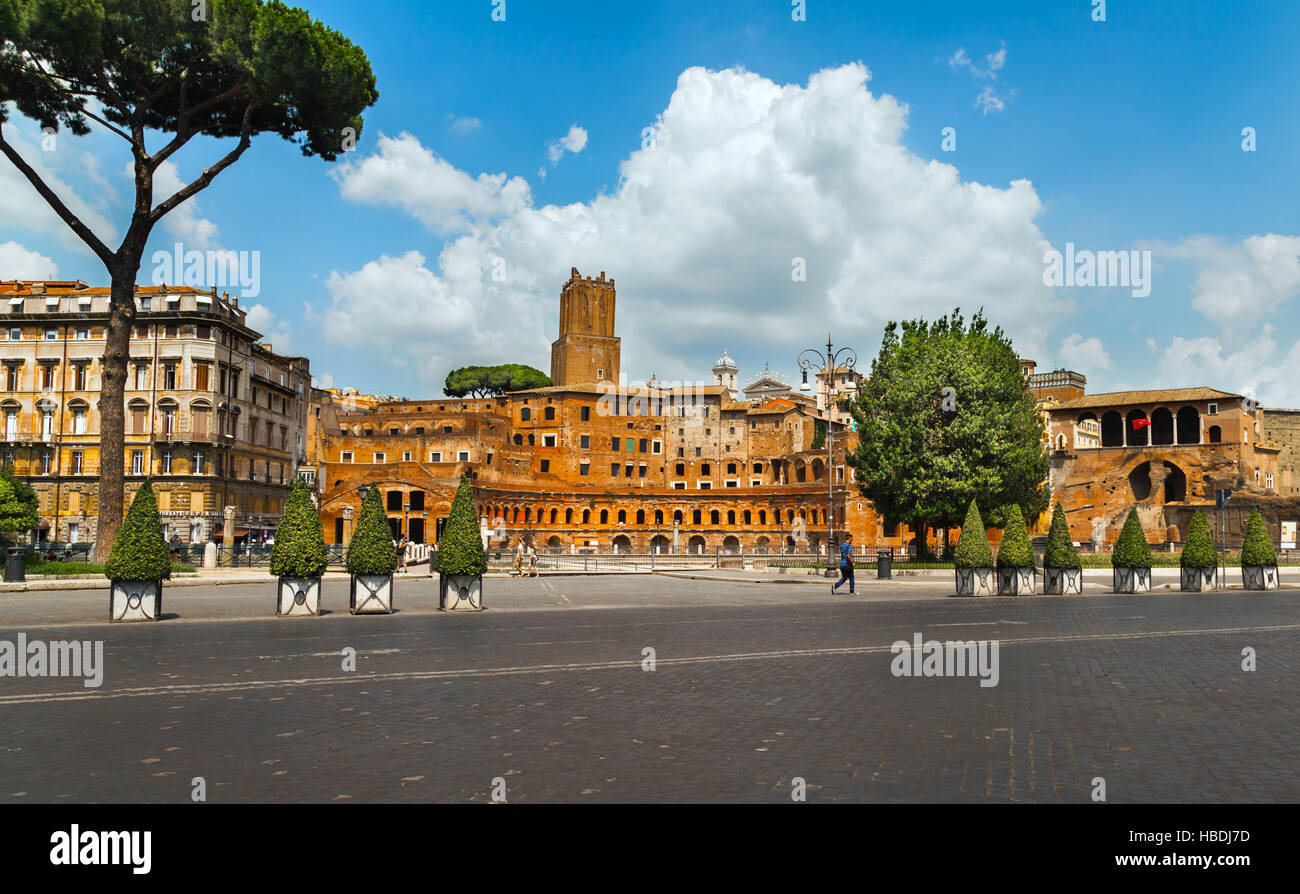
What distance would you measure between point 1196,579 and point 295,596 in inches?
867

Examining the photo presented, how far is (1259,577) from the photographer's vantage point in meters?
24.3

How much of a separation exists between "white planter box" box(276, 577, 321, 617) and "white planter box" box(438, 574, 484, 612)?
2.40 meters

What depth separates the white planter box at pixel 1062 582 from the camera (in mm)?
22688

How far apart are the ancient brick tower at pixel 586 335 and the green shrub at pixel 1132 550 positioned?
2605 inches

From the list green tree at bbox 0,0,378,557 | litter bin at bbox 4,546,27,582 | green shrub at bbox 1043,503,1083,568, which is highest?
green tree at bbox 0,0,378,557

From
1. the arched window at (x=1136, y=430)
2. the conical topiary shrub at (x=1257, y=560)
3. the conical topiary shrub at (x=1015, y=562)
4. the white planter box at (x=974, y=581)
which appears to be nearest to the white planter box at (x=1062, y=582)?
the conical topiary shrub at (x=1015, y=562)

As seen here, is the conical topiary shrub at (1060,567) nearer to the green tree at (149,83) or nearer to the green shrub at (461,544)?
the green shrub at (461,544)

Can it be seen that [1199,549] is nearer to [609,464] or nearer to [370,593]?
[370,593]

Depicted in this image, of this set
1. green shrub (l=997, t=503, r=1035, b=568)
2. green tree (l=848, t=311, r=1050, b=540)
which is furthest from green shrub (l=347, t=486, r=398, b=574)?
green tree (l=848, t=311, r=1050, b=540)

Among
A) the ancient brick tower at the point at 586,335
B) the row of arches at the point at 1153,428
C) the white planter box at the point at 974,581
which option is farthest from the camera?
the ancient brick tower at the point at 586,335

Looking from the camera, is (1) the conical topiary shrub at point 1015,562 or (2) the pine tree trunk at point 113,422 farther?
(2) the pine tree trunk at point 113,422

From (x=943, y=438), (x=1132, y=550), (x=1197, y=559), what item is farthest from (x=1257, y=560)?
(x=943, y=438)

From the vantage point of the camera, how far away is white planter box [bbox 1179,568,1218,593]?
23.8 meters

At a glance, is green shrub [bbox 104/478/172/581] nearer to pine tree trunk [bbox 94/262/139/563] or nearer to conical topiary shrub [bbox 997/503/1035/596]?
pine tree trunk [bbox 94/262/139/563]
